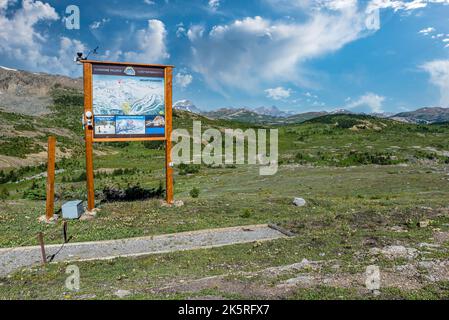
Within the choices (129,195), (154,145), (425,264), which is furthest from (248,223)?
(154,145)

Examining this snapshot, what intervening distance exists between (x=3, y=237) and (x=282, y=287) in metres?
12.0

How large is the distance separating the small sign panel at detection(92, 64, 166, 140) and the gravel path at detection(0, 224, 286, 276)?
6663mm

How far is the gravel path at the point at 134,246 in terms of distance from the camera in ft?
42.7

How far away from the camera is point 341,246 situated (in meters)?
12.8

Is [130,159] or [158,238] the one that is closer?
[158,238]

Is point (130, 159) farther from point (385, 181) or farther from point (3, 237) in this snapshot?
point (3, 237)

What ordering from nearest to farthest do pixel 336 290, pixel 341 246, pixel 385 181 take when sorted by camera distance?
pixel 336 290 < pixel 341 246 < pixel 385 181

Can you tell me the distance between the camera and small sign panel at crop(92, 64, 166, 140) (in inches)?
754

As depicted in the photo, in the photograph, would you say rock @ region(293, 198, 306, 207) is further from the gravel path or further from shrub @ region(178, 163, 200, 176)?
shrub @ region(178, 163, 200, 176)

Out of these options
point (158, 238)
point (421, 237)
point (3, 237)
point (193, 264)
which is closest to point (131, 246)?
point (158, 238)

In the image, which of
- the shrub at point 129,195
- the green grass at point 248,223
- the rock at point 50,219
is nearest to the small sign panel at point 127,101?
the green grass at point 248,223

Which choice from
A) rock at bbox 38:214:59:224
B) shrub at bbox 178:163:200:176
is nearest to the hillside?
shrub at bbox 178:163:200:176

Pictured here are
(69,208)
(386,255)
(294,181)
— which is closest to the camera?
(386,255)

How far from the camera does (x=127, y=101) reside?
19688mm
